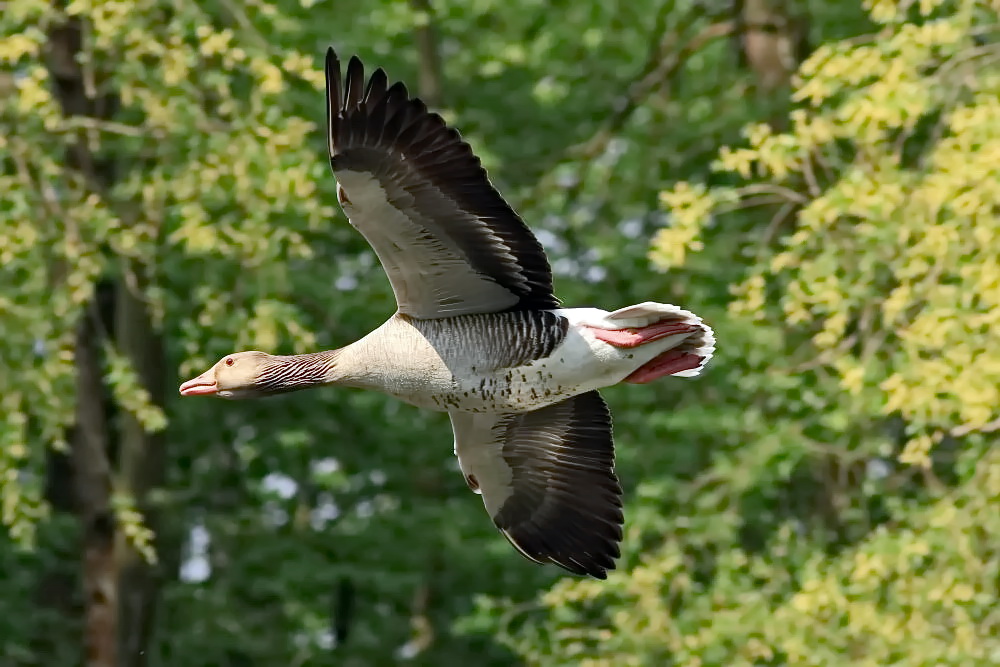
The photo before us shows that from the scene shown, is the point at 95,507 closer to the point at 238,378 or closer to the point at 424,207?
the point at 238,378

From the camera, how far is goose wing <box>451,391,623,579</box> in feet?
27.2

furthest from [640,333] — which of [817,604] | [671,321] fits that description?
[817,604]

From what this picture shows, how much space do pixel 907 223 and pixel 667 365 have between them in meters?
3.11

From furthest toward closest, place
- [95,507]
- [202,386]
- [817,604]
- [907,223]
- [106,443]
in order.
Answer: [106,443] → [95,507] → [817,604] → [907,223] → [202,386]

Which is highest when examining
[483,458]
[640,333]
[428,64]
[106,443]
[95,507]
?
[428,64]

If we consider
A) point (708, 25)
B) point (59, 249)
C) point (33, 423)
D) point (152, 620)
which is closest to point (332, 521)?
point (152, 620)

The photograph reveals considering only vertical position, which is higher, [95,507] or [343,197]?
[343,197]

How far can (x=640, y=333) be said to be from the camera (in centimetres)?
724

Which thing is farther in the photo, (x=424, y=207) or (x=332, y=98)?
(x=424, y=207)

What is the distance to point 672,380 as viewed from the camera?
16.0m

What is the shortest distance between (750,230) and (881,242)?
4850 mm

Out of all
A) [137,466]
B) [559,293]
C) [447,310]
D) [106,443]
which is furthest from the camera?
[559,293]

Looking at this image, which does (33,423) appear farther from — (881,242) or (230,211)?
(881,242)

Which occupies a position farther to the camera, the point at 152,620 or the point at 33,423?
the point at 152,620
